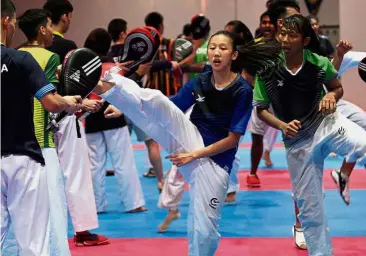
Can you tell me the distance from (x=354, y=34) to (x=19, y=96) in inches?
423

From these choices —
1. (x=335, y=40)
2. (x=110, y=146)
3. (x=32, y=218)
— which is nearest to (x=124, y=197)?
(x=110, y=146)

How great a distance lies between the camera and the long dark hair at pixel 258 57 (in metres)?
5.32

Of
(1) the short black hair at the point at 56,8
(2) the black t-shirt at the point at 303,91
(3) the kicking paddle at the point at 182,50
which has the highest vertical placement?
(1) the short black hair at the point at 56,8

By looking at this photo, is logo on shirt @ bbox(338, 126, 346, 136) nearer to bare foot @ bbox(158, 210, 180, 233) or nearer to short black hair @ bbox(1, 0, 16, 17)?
bare foot @ bbox(158, 210, 180, 233)

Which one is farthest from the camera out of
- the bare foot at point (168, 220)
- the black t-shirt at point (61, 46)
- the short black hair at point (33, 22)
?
the bare foot at point (168, 220)

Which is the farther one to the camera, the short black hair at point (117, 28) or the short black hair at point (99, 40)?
the short black hair at point (117, 28)

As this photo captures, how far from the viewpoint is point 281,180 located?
9.43m

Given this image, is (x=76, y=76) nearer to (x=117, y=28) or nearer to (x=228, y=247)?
(x=228, y=247)

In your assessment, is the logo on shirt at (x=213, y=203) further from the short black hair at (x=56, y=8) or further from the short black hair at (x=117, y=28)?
the short black hair at (x=117, y=28)

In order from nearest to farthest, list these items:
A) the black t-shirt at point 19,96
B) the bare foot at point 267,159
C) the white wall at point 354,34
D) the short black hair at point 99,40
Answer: the black t-shirt at point 19,96
the short black hair at point 99,40
the bare foot at point 267,159
the white wall at point 354,34

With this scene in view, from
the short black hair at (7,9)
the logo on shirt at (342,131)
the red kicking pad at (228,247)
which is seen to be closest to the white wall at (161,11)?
the red kicking pad at (228,247)

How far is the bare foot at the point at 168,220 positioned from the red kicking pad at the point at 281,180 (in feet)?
7.92

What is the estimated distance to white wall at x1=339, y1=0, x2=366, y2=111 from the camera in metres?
13.7

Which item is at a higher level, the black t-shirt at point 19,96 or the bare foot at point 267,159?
the black t-shirt at point 19,96
